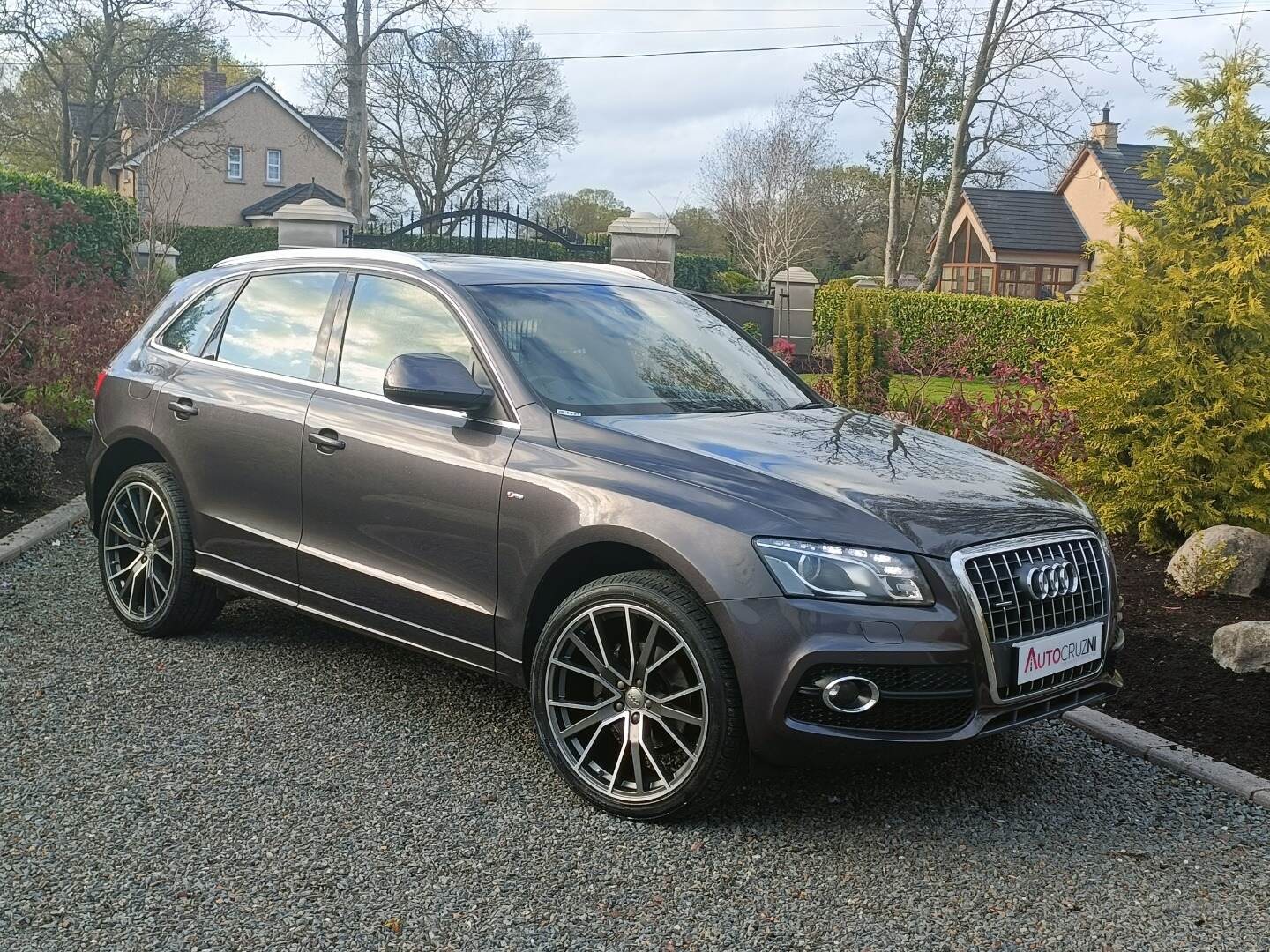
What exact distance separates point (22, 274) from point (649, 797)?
8698mm

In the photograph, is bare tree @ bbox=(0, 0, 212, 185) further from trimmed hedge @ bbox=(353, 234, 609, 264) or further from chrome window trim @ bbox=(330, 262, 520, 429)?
chrome window trim @ bbox=(330, 262, 520, 429)

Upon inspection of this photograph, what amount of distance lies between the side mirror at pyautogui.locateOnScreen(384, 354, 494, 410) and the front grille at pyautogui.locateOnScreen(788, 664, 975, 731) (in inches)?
63.1

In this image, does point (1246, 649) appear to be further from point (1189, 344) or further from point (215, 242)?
point (215, 242)

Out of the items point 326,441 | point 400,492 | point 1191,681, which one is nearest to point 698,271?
point 1191,681

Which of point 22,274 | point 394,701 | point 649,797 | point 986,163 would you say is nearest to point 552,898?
point 649,797

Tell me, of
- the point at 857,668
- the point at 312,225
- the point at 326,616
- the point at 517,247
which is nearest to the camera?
the point at 857,668

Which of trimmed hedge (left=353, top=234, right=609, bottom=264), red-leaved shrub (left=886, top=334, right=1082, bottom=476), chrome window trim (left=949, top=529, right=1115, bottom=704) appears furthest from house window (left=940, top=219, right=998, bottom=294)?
chrome window trim (left=949, top=529, right=1115, bottom=704)

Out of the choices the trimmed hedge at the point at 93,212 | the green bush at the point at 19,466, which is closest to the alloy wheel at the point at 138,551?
the green bush at the point at 19,466

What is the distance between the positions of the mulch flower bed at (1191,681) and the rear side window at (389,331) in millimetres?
3125

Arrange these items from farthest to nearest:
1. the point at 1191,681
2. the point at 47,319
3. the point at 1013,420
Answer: the point at 47,319
the point at 1013,420
the point at 1191,681

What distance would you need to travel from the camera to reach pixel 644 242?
722 inches

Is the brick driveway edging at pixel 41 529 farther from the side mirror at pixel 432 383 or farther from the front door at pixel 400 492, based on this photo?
the side mirror at pixel 432 383

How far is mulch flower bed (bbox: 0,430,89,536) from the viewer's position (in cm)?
819

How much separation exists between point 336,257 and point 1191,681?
4.14 metres
